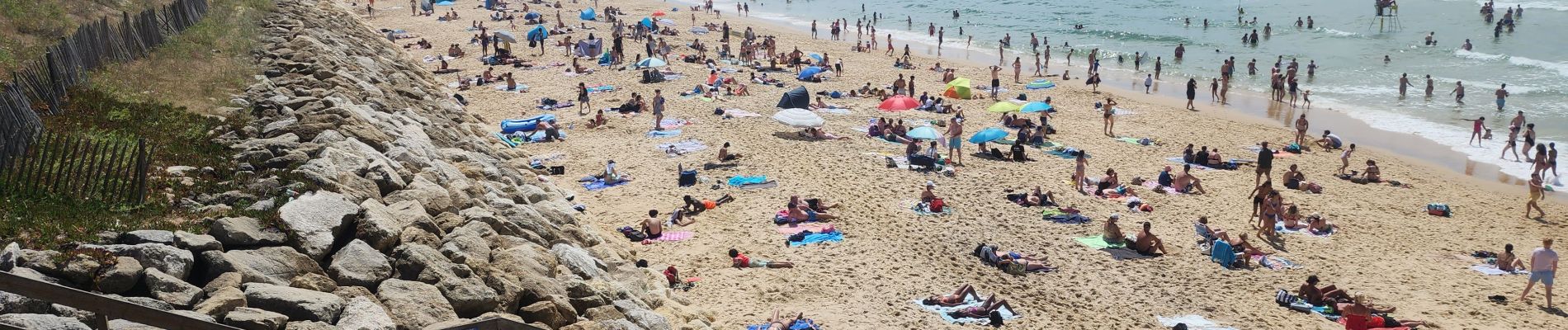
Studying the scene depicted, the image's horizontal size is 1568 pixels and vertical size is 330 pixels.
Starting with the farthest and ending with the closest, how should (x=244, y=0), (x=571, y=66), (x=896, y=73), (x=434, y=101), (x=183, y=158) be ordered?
(x=896, y=73) → (x=571, y=66) → (x=244, y=0) → (x=434, y=101) → (x=183, y=158)

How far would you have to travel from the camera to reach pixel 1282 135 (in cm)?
2412

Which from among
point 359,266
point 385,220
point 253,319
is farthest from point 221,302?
point 385,220

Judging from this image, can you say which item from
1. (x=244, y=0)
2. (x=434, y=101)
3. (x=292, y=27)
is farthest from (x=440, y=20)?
(x=434, y=101)

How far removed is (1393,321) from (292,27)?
21519mm

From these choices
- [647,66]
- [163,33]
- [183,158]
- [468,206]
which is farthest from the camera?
[647,66]

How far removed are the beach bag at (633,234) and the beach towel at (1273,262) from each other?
8.26 m

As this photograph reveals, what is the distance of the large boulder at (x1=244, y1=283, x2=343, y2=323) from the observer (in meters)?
7.21

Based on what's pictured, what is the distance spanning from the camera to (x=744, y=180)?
17422 millimetres

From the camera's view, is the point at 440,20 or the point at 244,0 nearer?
the point at 244,0

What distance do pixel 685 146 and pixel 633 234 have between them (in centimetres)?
613

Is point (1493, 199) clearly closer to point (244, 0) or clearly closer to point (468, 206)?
point (468, 206)

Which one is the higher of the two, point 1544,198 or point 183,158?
point 183,158

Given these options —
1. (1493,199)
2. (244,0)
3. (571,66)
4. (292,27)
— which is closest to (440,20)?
(571,66)

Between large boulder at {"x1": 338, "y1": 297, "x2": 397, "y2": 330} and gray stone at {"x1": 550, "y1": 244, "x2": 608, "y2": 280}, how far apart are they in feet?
10.1
